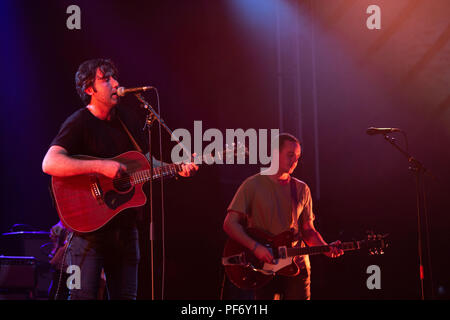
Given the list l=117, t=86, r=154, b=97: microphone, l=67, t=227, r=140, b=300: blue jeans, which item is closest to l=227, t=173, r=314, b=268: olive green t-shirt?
l=67, t=227, r=140, b=300: blue jeans

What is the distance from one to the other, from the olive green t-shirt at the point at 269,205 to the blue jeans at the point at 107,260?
4.70ft

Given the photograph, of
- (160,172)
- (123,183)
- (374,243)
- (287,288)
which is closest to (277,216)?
(287,288)

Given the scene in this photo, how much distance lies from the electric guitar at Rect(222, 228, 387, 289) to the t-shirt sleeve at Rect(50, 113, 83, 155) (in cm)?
180

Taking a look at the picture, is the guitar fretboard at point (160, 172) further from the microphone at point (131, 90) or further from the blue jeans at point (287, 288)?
the blue jeans at point (287, 288)

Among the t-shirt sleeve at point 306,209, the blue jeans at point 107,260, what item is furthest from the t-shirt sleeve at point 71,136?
the t-shirt sleeve at point 306,209

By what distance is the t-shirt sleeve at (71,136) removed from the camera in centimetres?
313

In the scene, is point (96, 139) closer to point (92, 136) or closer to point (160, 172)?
point (92, 136)

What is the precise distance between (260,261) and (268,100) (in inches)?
112

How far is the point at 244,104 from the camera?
20.9 feet

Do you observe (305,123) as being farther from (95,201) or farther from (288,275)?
(95,201)

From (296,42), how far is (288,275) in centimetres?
338

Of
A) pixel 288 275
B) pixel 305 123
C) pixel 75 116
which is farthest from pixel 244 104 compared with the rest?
pixel 75 116

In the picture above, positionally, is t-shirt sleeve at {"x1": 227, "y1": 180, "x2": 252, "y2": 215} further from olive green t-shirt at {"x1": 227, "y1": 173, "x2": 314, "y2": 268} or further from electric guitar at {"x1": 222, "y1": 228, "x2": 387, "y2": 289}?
electric guitar at {"x1": 222, "y1": 228, "x2": 387, "y2": 289}

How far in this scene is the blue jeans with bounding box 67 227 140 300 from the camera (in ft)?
9.70
